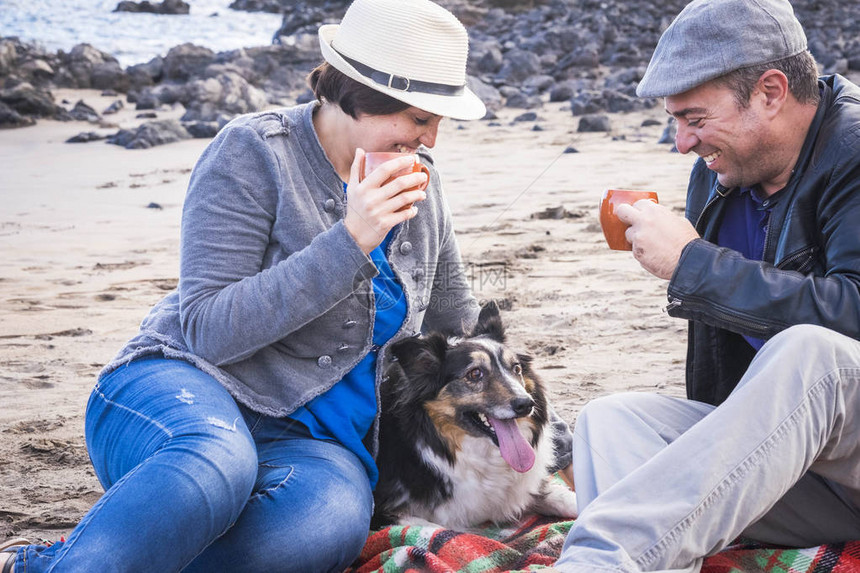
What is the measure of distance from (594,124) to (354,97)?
10.4 meters

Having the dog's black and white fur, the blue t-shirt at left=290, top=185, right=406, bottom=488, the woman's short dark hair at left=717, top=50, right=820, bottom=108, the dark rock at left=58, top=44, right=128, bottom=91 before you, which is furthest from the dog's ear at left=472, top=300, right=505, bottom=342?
the dark rock at left=58, top=44, right=128, bottom=91

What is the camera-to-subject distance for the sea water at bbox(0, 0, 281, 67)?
3094cm

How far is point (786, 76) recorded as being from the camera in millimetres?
2676

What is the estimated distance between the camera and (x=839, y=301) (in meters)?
2.38

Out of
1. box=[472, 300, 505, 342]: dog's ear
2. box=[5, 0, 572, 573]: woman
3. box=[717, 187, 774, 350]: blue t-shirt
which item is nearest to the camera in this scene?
box=[5, 0, 572, 573]: woman

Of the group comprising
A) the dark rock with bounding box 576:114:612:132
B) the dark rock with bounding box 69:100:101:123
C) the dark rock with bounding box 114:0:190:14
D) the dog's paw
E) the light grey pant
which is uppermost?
the light grey pant

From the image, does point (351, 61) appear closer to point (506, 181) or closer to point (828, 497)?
point (828, 497)

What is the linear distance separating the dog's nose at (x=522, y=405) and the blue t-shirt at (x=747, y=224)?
89cm

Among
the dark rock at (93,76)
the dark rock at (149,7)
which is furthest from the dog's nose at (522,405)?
the dark rock at (149,7)

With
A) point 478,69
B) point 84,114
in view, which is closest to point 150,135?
point 84,114

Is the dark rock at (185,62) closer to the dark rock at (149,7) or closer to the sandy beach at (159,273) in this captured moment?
the sandy beach at (159,273)

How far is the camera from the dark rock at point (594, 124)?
12.8m

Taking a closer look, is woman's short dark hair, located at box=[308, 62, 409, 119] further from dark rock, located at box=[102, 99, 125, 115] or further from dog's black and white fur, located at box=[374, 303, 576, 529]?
dark rock, located at box=[102, 99, 125, 115]

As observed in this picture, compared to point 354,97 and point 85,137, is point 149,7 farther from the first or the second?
point 354,97
